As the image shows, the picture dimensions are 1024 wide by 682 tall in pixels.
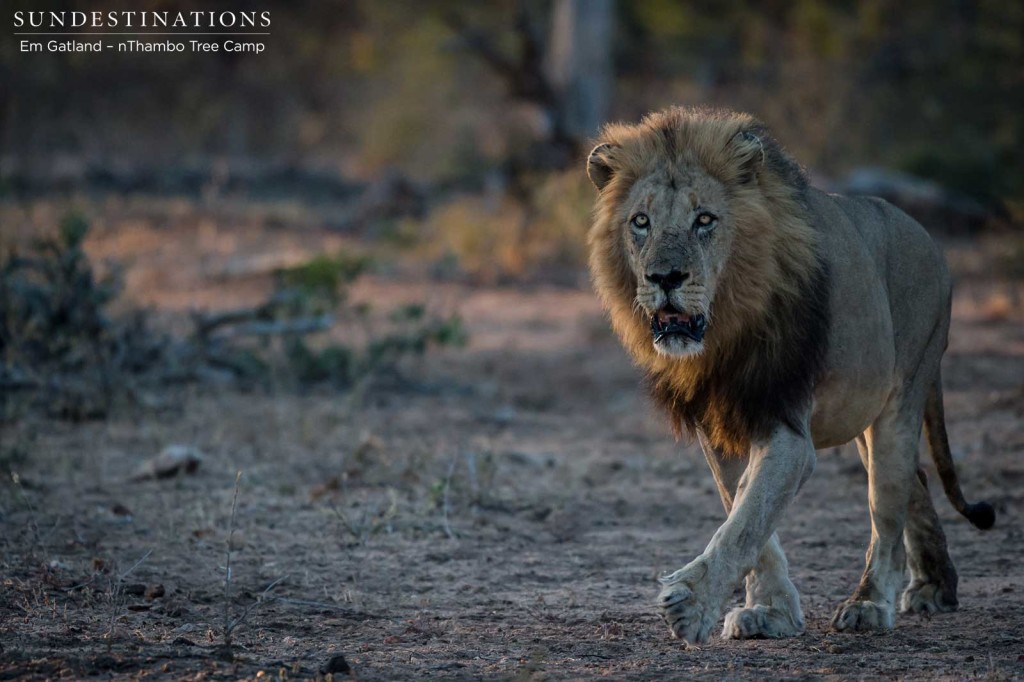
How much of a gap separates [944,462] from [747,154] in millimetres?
1451

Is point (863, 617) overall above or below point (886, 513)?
below

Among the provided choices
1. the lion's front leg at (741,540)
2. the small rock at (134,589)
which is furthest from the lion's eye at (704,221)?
the small rock at (134,589)

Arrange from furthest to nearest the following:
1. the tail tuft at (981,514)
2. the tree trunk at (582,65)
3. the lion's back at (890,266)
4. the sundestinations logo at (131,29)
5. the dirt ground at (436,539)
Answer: the sundestinations logo at (131,29)
the tree trunk at (582,65)
the tail tuft at (981,514)
the lion's back at (890,266)
the dirt ground at (436,539)

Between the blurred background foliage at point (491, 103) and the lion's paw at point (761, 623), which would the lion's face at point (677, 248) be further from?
the blurred background foliage at point (491, 103)

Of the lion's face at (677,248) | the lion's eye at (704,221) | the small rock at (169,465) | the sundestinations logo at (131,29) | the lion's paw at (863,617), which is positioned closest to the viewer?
the lion's face at (677,248)

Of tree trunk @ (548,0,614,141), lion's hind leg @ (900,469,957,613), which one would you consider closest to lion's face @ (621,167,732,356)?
lion's hind leg @ (900,469,957,613)

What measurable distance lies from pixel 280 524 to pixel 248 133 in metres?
21.6

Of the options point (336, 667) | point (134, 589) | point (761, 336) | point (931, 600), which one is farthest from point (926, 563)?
point (134, 589)

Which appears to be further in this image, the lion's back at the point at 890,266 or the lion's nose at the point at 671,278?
the lion's back at the point at 890,266

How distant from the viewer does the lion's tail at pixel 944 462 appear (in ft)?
14.9

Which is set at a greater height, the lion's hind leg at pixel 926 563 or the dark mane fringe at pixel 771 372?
the dark mane fringe at pixel 771 372

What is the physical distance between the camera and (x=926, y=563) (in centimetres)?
430

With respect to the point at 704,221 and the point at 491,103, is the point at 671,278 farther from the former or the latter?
the point at 491,103

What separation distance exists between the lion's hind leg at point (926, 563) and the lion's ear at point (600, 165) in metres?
A: 1.43
